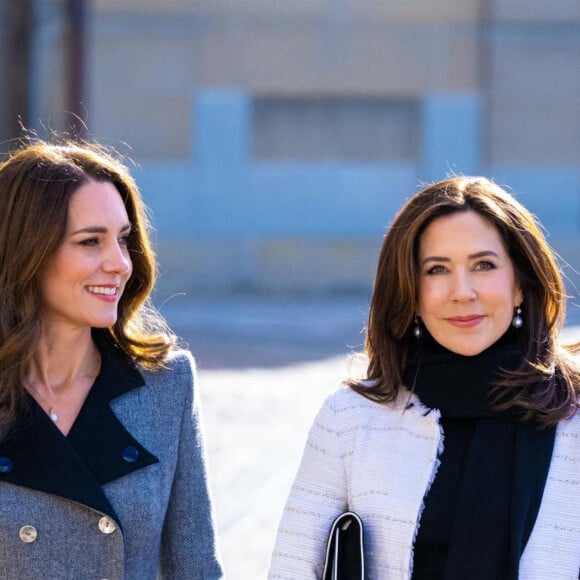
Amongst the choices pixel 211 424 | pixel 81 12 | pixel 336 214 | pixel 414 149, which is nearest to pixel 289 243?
pixel 336 214

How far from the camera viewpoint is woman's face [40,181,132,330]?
3.36 m

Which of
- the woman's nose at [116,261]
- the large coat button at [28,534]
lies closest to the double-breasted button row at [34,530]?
the large coat button at [28,534]

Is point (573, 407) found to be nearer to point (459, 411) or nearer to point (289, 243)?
point (459, 411)

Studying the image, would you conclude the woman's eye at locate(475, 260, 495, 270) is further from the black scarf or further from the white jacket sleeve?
the white jacket sleeve

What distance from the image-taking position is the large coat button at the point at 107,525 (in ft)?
10.6

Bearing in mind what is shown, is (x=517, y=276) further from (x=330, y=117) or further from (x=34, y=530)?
(x=330, y=117)

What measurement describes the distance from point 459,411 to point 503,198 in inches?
22.9

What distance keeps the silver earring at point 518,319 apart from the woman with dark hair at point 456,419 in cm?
1

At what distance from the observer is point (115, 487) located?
3307 millimetres

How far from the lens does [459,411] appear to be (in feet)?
11.1

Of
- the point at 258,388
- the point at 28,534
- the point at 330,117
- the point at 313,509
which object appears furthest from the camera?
the point at 330,117

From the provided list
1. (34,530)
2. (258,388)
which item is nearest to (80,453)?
(34,530)

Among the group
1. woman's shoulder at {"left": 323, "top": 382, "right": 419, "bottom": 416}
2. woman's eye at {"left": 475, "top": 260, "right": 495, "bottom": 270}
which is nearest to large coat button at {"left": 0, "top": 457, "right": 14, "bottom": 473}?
woman's shoulder at {"left": 323, "top": 382, "right": 419, "bottom": 416}

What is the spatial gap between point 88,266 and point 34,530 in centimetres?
67
